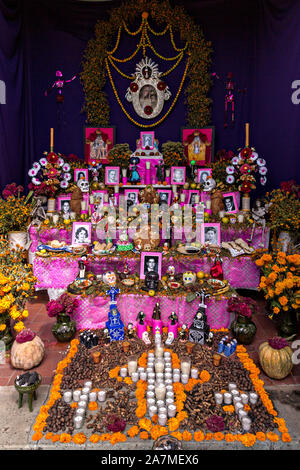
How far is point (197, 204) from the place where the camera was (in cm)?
638

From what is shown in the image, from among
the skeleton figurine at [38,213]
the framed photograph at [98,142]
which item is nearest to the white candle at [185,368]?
the skeleton figurine at [38,213]

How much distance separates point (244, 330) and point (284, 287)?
30.7 inches

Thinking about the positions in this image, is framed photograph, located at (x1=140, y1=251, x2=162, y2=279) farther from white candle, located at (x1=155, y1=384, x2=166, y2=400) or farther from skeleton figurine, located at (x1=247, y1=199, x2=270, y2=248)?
white candle, located at (x1=155, y1=384, x2=166, y2=400)

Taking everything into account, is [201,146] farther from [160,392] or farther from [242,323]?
[160,392]

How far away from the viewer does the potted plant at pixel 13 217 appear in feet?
20.2

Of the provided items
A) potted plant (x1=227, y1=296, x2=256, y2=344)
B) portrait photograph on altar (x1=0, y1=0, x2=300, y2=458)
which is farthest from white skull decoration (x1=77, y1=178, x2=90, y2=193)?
potted plant (x1=227, y1=296, x2=256, y2=344)

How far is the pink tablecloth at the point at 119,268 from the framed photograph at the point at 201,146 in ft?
9.44

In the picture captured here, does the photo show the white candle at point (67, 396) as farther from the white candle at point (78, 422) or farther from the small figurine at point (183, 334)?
the small figurine at point (183, 334)

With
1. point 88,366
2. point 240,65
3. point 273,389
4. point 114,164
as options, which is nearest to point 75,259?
point 88,366

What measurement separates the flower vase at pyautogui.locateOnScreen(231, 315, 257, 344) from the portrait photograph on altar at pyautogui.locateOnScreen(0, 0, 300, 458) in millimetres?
19

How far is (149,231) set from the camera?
5570 millimetres

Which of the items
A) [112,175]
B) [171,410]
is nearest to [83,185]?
[112,175]
